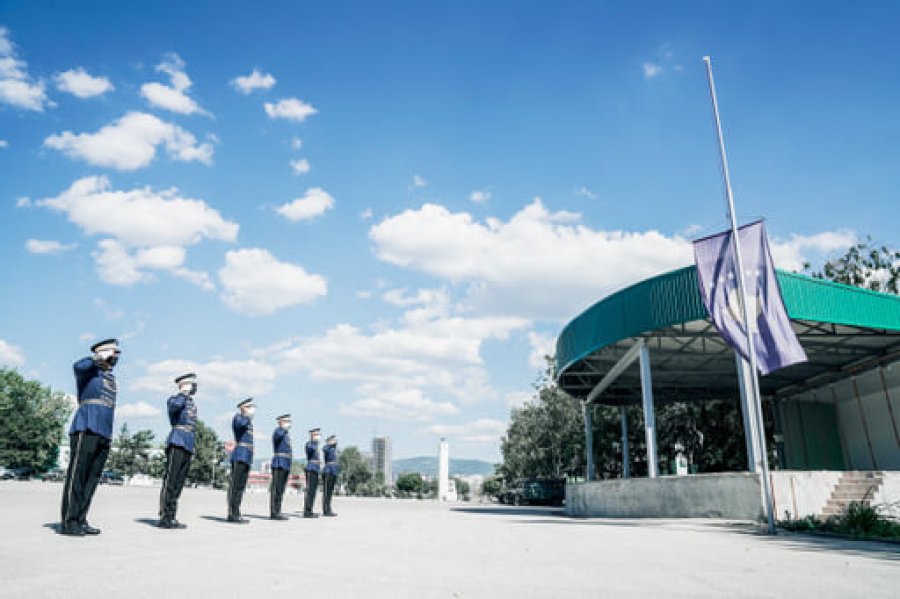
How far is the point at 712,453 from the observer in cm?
3703

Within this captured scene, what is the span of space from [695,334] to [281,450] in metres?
12.6

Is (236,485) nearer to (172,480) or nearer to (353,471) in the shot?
(172,480)

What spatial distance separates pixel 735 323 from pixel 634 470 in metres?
31.6

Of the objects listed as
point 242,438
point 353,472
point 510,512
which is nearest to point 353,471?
point 353,472

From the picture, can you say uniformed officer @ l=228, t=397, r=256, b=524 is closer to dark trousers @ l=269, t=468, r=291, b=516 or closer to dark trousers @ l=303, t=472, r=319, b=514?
dark trousers @ l=269, t=468, r=291, b=516

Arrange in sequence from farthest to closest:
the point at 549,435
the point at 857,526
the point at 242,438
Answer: the point at 549,435
the point at 242,438
the point at 857,526

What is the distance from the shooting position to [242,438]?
1005 centimetres

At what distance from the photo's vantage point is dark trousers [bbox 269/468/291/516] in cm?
1127

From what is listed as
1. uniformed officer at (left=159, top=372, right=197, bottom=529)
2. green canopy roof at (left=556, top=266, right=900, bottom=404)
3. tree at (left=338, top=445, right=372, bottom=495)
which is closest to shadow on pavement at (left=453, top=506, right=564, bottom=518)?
green canopy roof at (left=556, top=266, right=900, bottom=404)

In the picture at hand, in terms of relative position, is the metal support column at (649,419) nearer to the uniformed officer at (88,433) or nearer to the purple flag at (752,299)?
the purple flag at (752,299)

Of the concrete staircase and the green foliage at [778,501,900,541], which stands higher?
the concrete staircase

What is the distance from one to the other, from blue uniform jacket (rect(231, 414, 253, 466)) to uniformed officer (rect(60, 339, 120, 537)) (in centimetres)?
314

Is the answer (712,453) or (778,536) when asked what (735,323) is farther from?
(712,453)

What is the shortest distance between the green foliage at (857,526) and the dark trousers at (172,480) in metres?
10.3
